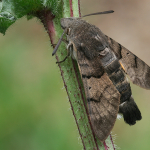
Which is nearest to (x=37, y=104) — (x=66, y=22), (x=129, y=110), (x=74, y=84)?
(x=129, y=110)

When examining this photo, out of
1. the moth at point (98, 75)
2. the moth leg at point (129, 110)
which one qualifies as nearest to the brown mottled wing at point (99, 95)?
the moth at point (98, 75)

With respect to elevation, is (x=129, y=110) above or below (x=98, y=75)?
below

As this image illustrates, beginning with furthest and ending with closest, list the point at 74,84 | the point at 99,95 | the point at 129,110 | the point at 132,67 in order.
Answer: the point at 132,67
the point at 129,110
the point at 99,95
the point at 74,84

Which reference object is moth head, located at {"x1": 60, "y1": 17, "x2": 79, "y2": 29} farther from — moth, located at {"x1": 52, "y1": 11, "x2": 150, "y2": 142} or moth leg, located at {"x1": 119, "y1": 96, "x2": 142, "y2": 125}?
moth leg, located at {"x1": 119, "y1": 96, "x2": 142, "y2": 125}

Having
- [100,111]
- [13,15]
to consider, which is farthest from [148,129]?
[13,15]

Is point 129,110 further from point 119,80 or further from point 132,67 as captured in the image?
point 132,67

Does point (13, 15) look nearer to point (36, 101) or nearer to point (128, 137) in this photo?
point (36, 101)

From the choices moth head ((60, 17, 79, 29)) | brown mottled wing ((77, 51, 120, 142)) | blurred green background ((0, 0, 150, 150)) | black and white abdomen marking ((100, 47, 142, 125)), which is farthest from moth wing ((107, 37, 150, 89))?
blurred green background ((0, 0, 150, 150))
